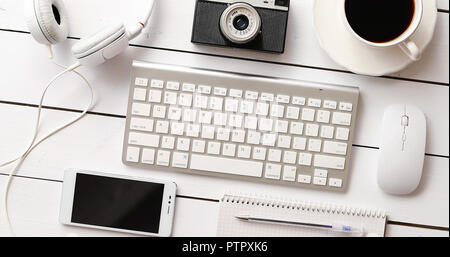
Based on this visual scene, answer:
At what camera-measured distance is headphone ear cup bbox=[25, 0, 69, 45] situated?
0.73m

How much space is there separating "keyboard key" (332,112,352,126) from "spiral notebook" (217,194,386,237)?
0.15m

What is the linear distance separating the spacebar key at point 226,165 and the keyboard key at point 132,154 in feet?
0.33

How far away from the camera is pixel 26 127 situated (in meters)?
0.83

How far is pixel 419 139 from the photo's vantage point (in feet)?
2.56

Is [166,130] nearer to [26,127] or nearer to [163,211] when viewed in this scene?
[163,211]

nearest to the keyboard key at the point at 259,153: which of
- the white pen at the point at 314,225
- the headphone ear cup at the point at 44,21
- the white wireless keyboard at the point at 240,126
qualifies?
the white wireless keyboard at the point at 240,126

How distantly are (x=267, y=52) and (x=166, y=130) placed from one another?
0.74 ft

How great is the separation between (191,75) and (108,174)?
23cm

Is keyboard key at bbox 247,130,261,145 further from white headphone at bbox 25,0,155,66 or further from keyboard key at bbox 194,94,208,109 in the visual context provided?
white headphone at bbox 25,0,155,66

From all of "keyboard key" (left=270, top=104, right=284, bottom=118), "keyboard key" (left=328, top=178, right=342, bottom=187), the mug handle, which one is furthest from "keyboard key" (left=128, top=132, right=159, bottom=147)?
the mug handle

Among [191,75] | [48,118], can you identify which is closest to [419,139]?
[191,75]

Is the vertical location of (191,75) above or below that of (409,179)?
above

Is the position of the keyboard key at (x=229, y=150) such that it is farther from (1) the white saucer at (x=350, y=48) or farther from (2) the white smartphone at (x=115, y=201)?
(1) the white saucer at (x=350, y=48)
